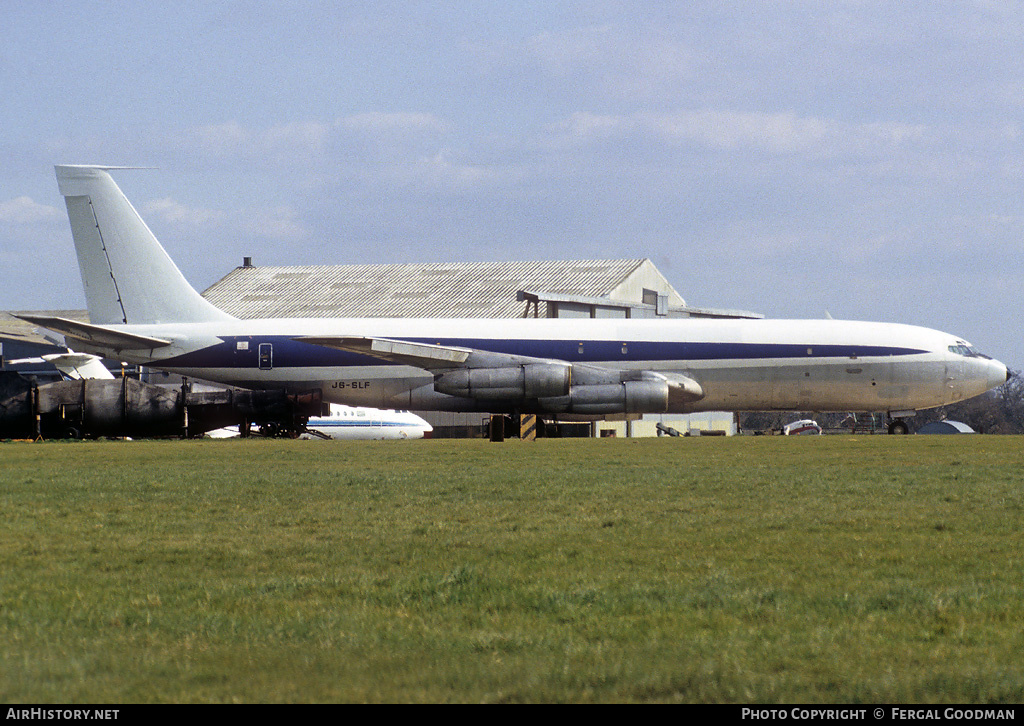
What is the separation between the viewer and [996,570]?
Result: 30.3ft

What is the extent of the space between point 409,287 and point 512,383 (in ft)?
140

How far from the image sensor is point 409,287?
82.8 m

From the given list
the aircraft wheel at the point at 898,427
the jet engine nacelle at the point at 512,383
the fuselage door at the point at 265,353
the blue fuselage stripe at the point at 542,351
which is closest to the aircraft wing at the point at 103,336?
the blue fuselage stripe at the point at 542,351

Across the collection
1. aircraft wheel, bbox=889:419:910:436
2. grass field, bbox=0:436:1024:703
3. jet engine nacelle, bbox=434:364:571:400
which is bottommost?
grass field, bbox=0:436:1024:703

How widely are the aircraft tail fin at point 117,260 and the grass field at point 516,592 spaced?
1077 inches

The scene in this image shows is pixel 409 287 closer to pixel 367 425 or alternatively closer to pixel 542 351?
pixel 367 425

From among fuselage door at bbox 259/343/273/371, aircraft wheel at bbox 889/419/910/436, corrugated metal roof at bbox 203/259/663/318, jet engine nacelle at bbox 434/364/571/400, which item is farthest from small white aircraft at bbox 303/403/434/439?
aircraft wheel at bbox 889/419/910/436

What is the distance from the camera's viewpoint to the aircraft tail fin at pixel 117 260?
43.8 m

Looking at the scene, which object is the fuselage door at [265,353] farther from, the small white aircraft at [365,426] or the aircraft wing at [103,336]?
the small white aircraft at [365,426]

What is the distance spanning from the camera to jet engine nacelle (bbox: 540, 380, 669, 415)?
4103 centimetres

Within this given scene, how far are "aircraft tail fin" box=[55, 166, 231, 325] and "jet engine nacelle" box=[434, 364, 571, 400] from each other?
11.1 m

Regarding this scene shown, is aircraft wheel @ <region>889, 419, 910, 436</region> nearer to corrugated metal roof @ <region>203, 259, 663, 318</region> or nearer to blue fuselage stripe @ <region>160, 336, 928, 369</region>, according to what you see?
blue fuselage stripe @ <region>160, 336, 928, 369</region>
